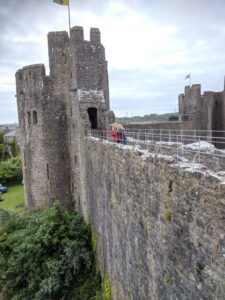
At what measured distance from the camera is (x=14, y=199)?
33781mm

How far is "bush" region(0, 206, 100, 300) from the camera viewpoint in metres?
15.0

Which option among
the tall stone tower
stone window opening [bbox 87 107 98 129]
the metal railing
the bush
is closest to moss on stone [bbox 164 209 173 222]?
the metal railing

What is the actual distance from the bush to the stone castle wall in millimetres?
4945

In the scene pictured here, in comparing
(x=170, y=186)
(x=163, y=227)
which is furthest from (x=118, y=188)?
(x=170, y=186)

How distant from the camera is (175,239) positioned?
17.3ft

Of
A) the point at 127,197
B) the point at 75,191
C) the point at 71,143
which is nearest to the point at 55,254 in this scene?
the point at 75,191

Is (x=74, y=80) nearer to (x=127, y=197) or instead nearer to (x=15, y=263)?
(x=15, y=263)

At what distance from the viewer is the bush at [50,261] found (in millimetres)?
15000

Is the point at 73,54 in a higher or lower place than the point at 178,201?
higher

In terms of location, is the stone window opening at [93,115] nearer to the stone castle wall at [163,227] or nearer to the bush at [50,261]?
the bush at [50,261]

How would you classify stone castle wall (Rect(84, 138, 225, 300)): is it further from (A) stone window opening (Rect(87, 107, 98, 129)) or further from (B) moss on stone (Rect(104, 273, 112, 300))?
(A) stone window opening (Rect(87, 107, 98, 129))

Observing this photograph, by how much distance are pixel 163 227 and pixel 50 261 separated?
11659 millimetres

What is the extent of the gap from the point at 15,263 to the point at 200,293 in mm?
13996

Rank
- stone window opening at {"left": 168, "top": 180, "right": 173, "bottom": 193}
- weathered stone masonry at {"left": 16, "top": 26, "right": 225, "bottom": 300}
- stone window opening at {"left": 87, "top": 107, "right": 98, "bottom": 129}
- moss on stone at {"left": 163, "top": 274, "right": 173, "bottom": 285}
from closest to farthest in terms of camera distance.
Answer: weathered stone masonry at {"left": 16, "top": 26, "right": 225, "bottom": 300} → stone window opening at {"left": 168, "top": 180, "right": 173, "bottom": 193} → moss on stone at {"left": 163, "top": 274, "right": 173, "bottom": 285} → stone window opening at {"left": 87, "top": 107, "right": 98, "bottom": 129}
